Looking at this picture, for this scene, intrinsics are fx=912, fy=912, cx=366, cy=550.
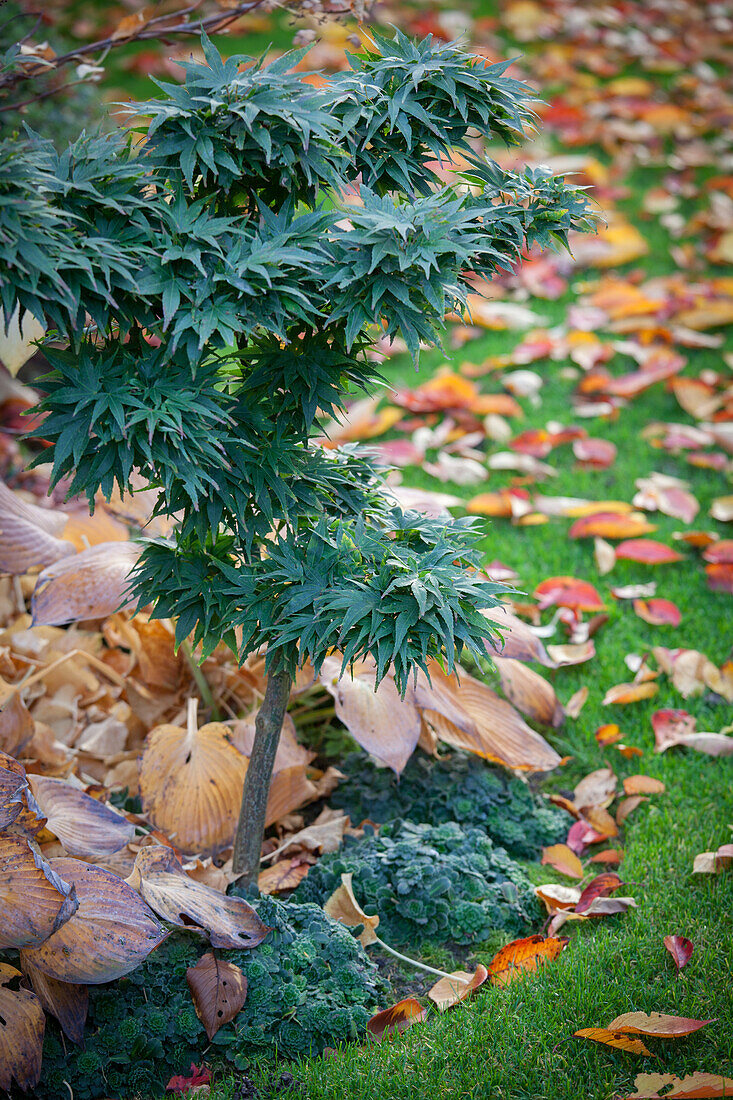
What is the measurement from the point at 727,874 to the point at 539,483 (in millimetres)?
1752

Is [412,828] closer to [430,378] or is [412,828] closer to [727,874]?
[727,874]

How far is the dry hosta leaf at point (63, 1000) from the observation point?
1.55m

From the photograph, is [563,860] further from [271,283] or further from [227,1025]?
[271,283]

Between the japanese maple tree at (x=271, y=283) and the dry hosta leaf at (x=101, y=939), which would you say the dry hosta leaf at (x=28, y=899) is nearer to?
the dry hosta leaf at (x=101, y=939)

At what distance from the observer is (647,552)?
2.93 metres

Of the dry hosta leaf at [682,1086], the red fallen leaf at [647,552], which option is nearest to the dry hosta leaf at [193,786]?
the dry hosta leaf at [682,1086]

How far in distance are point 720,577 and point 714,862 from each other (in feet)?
3.72

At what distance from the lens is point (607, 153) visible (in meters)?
5.54

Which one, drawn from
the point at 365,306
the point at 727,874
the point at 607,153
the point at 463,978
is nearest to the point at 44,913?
the point at 463,978

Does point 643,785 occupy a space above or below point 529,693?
below

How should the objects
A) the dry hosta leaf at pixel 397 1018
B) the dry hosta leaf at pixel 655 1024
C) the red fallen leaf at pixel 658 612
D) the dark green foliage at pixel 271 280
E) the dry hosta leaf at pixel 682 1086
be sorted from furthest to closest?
the red fallen leaf at pixel 658 612 → the dry hosta leaf at pixel 397 1018 → the dry hosta leaf at pixel 655 1024 → the dry hosta leaf at pixel 682 1086 → the dark green foliage at pixel 271 280

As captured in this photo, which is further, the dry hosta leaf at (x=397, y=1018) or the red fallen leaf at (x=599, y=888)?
the red fallen leaf at (x=599, y=888)

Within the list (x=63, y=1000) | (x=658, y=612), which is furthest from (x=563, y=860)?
(x=63, y=1000)

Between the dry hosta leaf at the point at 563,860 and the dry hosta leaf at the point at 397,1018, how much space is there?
498 millimetres
